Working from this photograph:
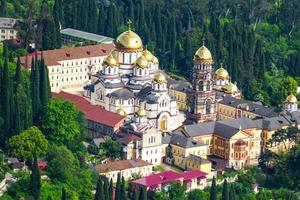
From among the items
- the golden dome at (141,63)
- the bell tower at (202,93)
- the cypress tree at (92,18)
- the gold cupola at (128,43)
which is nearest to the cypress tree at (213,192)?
the bell tower at (202,93)

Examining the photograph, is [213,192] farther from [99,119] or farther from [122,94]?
[122,94]

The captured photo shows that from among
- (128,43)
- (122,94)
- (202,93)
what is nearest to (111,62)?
(128,43)

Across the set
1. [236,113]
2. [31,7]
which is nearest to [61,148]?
[236,113]

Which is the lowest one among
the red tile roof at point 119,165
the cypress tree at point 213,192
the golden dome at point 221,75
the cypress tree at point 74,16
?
the cypress tree at point 213,192

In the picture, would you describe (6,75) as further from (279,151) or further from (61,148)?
(279,151)

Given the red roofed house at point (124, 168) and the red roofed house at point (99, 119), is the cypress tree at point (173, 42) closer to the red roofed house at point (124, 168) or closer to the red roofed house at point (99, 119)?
the red roofed house at point (99, 119)

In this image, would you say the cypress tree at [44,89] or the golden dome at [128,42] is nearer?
A: the cypress tree at [44,89]

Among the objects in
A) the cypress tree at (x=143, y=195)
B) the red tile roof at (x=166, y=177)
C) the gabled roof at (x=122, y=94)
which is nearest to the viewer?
the cypress tree at (x=143, y=195)
